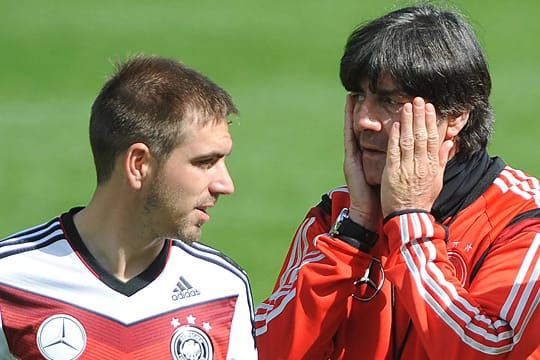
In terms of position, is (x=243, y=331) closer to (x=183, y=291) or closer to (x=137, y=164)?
(x=183, y=291)

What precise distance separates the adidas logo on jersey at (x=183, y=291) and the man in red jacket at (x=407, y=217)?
0.48 metres

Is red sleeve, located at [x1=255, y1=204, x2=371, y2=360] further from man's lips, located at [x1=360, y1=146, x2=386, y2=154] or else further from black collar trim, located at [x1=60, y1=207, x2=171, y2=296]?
black collar trim, located at [x1=60, y1=207, x2=171, y2=296]

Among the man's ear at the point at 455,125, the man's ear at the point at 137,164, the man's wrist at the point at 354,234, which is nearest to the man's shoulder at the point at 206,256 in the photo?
the man's ear at the point at 137,164

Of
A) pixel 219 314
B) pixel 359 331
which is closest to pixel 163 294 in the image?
pixel 219 314

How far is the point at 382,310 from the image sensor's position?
3826 mm

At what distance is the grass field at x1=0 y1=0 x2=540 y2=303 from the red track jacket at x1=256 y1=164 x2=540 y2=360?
2.95 m

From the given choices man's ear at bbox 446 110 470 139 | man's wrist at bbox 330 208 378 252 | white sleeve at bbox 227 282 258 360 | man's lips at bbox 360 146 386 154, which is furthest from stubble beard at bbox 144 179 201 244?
man's ear at bbox 446 110 470 139

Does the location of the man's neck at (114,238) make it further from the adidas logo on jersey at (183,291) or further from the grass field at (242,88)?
the grass field at (242,88)

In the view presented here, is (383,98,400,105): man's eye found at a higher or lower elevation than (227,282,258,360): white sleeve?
higher

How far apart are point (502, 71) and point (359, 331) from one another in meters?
5.68

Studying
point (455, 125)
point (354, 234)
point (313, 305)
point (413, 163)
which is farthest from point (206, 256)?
point (455, 125)

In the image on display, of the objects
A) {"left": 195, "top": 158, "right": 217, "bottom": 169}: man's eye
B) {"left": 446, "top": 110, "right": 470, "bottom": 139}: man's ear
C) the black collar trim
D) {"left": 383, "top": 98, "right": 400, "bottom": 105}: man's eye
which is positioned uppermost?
{"left": 383, "top": 98, "right": 400, "bottom": 105}: man's eye

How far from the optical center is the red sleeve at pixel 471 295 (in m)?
3.50

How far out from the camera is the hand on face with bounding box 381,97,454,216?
12.5 feet
